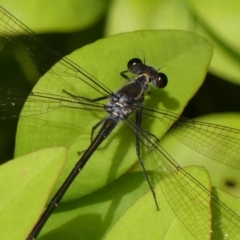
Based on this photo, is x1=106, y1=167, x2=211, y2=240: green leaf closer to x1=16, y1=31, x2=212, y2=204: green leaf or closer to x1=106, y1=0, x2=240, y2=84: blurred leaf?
x1=16, y1=31, x2=212, y2=204: green leaf

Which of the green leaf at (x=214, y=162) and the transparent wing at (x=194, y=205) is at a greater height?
the green leaf at (x=214, y=162)

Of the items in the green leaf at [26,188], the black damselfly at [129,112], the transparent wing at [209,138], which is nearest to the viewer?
the green leaf at [26,188]

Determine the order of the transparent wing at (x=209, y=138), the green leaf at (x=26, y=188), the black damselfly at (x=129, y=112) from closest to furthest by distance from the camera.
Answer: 1. the green leaf at (x=26, y=188)
2. the black damselfly at (x=129, y=112)
3. the transparent wing at (x=209, y=138)

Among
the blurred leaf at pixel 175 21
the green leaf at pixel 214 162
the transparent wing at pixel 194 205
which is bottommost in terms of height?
the transparent wing at pixel 194 205

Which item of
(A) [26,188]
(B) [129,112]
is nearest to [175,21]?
(B) [129,112]

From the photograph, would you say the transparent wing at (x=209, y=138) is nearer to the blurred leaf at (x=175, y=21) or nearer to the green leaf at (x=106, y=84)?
the green leaf at (x=106, y=84)

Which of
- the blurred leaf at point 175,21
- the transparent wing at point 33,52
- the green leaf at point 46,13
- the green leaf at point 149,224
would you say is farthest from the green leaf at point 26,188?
the blurred leaf at point 175,21

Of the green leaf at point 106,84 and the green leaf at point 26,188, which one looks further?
the green leaf at point 106,84
